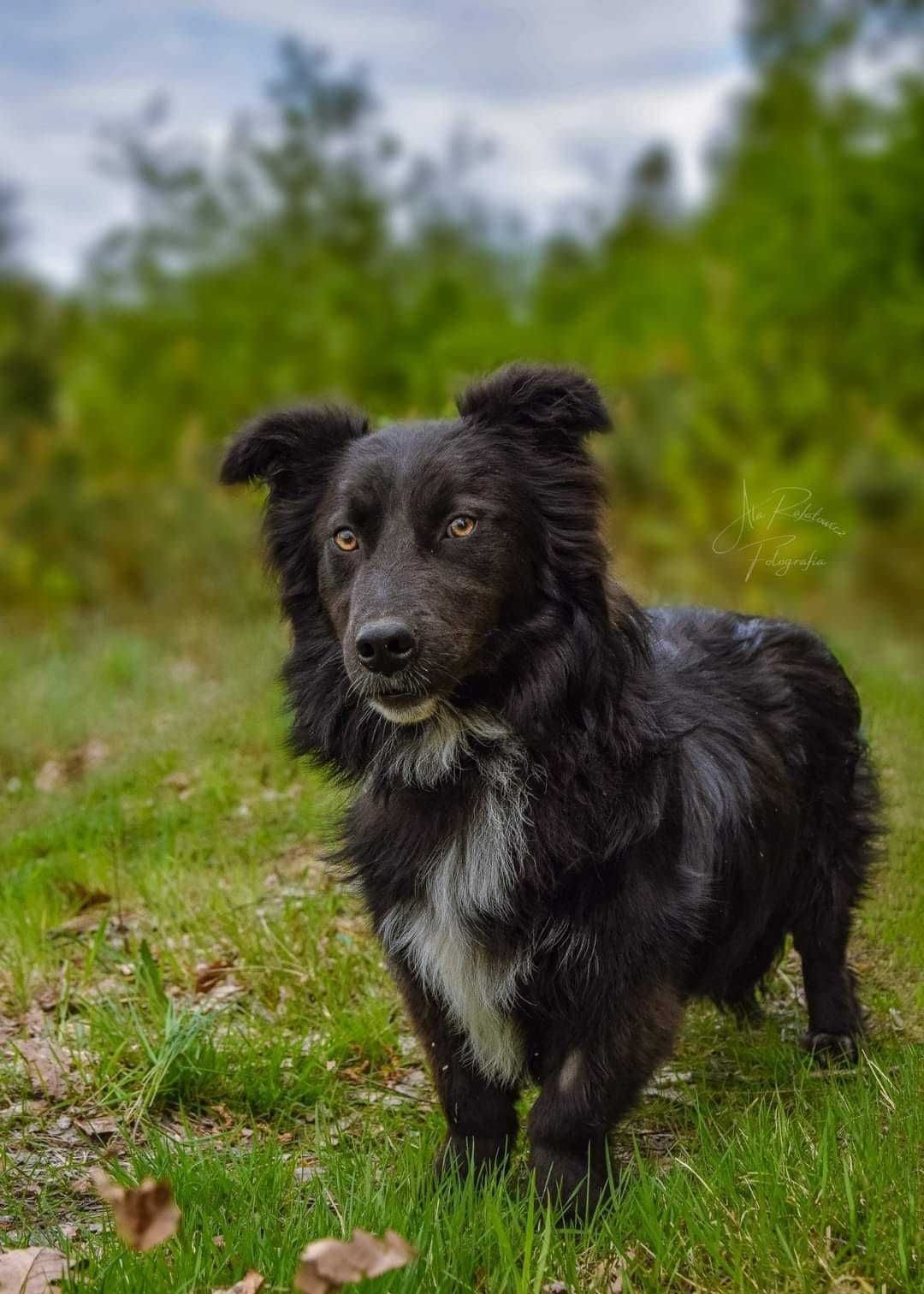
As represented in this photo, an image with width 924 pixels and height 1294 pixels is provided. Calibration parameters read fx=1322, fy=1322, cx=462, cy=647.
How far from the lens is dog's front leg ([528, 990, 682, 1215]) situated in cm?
330

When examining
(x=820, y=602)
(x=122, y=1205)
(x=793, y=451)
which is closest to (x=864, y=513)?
(x=820, y=602)

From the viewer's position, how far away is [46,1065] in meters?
4.12

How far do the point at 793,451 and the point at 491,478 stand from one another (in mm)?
14125

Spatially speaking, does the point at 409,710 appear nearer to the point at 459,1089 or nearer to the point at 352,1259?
the point at 459,1089

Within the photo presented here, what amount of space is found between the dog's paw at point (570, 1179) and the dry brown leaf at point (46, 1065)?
5.05 ft

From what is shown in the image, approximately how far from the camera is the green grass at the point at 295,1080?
280cm

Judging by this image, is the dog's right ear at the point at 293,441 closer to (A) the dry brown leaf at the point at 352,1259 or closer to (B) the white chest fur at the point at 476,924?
(B) the white chest fur at the point at 476,924

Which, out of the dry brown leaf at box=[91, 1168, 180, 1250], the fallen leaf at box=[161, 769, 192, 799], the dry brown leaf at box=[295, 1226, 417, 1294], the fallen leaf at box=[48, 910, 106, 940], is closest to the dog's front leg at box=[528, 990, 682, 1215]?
the dry brown leaf at box=[295, 1226, 417, 1294]

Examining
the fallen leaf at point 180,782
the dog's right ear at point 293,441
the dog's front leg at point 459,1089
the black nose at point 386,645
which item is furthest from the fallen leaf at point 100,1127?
the fallen leaf at point 180,782

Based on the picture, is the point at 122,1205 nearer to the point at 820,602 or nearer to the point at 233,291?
the point at 820,602

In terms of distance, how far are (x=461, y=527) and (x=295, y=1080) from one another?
6.11 ft

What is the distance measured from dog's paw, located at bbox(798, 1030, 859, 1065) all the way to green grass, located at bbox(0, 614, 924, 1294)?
0.14 m

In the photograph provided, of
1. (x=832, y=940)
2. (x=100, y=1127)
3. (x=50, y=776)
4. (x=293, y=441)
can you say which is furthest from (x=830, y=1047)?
(x=50, y=776)

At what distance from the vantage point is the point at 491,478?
3562 millimetres
